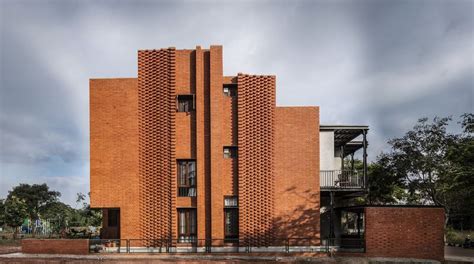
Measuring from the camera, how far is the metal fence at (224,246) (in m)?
18.4

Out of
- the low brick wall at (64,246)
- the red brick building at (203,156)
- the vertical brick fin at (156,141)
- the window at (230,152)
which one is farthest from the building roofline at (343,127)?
the low brick wall at (64,246)

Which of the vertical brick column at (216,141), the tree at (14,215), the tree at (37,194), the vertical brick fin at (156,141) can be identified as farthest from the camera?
the tree at (37,194)

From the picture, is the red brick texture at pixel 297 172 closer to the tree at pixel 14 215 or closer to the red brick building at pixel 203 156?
the red brick building at pixel 203 156

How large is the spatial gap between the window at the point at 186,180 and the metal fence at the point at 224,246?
2.38m

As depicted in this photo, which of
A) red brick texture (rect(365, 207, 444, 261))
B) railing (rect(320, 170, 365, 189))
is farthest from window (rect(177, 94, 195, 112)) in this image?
red brick texture (rect(365, 207, 444, 261))

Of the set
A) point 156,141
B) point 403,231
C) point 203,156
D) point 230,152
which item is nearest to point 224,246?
point 203,156

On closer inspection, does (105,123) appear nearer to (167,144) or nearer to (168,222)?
(167,144)

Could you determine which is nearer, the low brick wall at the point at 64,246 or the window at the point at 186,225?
the low brick wall at the point at 64,246

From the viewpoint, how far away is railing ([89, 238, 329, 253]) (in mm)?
18453

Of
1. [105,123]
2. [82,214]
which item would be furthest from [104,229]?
[82,214]

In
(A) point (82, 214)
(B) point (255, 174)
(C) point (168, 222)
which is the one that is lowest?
(A) point (82, 214)

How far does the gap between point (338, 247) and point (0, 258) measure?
15696 millimetres

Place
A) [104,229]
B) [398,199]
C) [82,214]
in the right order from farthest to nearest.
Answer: [82,214] → [398,199] → [104,229]

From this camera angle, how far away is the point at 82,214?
45.6m
